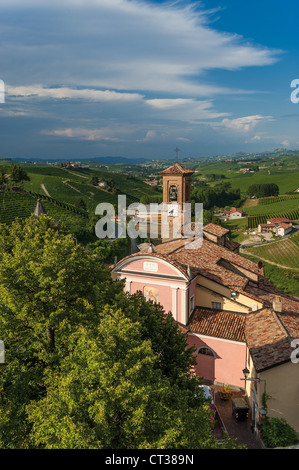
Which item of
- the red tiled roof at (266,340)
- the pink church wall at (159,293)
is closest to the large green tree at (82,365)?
the red tiled roof at (266,340)

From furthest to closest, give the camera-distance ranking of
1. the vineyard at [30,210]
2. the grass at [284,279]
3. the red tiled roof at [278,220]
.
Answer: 1. the red tiled roof at [278,220]
2. the vineyard at [30,210]
3. the grass at [284,279]

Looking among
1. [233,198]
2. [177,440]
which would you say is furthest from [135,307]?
[233,198]

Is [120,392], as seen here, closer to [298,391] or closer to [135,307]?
[135,307]

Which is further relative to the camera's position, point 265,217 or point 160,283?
point 265,217

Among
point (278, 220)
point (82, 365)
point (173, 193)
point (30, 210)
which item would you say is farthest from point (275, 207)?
point (82, 365)

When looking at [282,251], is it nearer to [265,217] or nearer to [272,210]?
[265,217]

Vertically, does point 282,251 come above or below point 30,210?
below

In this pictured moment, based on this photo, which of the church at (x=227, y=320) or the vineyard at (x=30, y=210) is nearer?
the church at (x=227, y=320)

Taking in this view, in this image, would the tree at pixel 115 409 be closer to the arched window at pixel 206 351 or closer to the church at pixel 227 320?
the church at pixel 227 320
